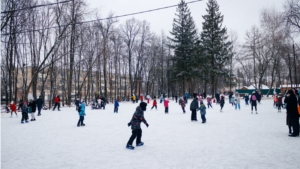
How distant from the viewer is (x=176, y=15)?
50.8 meters

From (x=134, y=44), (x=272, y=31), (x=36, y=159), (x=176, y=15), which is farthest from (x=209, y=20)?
(x=36, y=159)

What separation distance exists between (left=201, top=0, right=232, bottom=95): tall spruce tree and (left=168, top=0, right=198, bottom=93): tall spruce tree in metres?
2.90

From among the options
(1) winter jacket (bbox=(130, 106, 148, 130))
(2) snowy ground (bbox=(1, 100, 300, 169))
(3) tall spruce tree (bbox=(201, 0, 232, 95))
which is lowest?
(2) snowy ground (bbox=(1, 100, 300, 169))

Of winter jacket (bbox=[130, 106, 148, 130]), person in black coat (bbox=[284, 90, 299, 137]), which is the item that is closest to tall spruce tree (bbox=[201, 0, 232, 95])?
person in black coat (bbox=[284, 90, 299, 137])

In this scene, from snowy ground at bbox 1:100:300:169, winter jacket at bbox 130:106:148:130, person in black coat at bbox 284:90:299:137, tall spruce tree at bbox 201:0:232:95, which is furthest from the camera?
tall spruce tree at bbox 201:0:232:95

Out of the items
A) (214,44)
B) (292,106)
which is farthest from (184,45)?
(292,106)

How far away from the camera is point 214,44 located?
149ft

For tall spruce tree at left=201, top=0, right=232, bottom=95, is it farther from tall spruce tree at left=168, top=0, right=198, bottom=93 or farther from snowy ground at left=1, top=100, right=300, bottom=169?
snowy ground at left=1, top=100, right=300, bottom=169

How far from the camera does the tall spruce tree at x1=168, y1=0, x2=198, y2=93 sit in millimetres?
48344

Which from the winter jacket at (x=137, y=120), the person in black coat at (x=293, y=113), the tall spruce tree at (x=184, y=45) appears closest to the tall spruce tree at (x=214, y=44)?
the tall spruce tree at (x=184, y=45)

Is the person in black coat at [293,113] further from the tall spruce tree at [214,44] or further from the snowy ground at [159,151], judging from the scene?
the tall spruce tree at [214,44]

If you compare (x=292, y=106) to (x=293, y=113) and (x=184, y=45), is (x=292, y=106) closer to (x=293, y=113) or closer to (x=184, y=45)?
(x=293, y=113)

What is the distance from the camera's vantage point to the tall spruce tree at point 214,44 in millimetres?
45312

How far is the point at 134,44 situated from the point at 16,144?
43.9 metres
